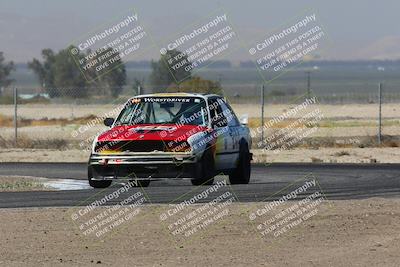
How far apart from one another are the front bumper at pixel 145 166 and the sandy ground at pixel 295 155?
10.3m

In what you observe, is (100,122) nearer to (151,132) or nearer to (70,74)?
(151,132)

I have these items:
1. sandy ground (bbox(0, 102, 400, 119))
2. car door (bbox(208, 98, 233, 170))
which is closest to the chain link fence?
sandy ground (bbox(0, 102, 400, 119))

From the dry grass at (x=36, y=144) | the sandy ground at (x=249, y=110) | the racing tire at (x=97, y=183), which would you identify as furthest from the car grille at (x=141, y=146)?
the sandy ground at (x=249, y=110)

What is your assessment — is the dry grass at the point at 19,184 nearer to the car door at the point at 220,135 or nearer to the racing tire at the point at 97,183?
the racing tire at the point at 97,183

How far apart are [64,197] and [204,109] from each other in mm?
3600

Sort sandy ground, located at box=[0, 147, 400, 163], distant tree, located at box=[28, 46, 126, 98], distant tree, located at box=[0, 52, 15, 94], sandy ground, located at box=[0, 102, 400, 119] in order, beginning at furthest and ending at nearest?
distant tree, located at box=[0, 52, 15, 94] → distant tree, located at box=[28, 46, 126, 98] → sandy ground, located at box=[0, 102, 400, 119] → sandy ground, located at box=[0, 147, 400, 163]

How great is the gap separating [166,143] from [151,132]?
1.21 ft

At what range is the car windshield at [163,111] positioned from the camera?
22516 millimetres

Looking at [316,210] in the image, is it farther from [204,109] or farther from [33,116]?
[33,116]

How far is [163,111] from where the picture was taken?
75.6 ft

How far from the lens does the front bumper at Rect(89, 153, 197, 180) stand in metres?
21.5

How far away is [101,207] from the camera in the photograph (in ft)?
60.1

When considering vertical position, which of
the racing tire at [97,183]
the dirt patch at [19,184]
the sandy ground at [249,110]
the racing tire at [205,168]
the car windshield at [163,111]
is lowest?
the sandy ground at [249,110]

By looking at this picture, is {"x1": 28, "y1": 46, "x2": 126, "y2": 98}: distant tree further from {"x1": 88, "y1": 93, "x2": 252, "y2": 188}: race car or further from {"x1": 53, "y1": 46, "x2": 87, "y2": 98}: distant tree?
{"x1": 88, "y1": 93, "x2": 252, "y2": 188}: race car
